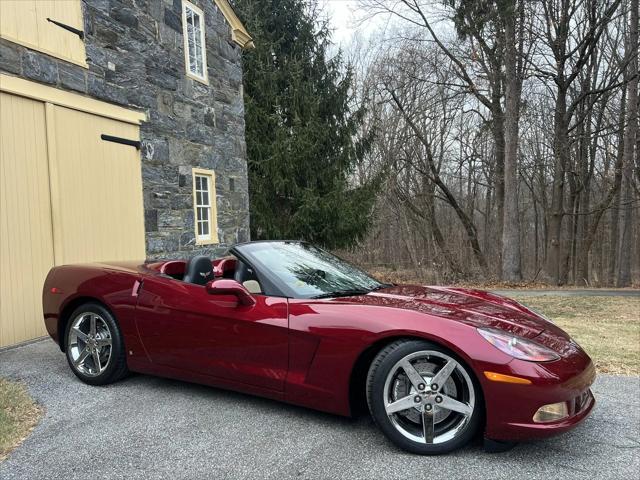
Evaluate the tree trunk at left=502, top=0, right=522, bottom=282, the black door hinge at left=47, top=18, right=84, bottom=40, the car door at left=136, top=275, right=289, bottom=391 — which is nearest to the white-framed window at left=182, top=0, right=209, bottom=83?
the black door hinge at left=47, top=18, right=84, bottom=40

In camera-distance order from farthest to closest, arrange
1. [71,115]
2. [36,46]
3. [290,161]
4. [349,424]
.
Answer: [290,161] → [71,115] → [36,46] → [349,424]

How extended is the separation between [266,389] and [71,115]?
530cm

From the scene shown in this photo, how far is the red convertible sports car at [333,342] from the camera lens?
281cm

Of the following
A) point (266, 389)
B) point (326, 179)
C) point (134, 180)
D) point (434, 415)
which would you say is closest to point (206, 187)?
point (134, 180)

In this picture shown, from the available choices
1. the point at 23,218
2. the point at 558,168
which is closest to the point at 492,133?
the point at 558,168

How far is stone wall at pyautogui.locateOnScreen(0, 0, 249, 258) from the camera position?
7281 mm

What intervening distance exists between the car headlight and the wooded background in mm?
12967

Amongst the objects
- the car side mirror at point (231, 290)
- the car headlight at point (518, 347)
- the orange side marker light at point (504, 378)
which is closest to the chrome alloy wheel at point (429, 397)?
the orange side marker light at point (504, 378)

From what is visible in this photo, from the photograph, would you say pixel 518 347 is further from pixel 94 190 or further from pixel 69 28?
pixel 69 28

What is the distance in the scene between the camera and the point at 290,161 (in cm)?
1535

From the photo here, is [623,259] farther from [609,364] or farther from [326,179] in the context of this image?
[609,364]

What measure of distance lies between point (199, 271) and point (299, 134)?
1205 centimetres

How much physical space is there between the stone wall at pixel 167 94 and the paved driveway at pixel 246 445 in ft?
15.0

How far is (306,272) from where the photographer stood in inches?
157
